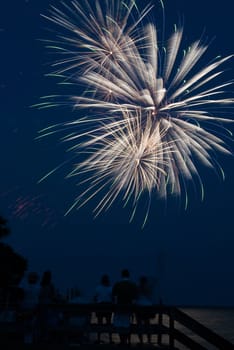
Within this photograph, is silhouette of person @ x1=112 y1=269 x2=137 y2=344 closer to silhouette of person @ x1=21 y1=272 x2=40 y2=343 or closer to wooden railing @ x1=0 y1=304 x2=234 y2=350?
wooden railing @ x1=0 y1=304 x2=234 y2=350

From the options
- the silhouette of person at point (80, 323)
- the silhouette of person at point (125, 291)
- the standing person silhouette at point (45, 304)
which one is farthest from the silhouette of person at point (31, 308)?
the silhouette of person at point (125, 291)

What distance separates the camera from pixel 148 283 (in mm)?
15141

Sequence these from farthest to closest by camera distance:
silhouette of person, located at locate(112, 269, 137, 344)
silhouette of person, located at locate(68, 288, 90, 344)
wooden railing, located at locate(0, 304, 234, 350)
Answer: silhouette of person, located at locate(112, 269, 137, 344) → silhouette of person, located at locate(68, 288, 90, 344) → wooden railing, located at locate(0, 304, 234, 350)

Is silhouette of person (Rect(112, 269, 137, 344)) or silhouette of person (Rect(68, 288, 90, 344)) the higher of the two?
silhouette of person (Rect(112, 269, 137, 344))

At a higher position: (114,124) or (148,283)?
(114,124)

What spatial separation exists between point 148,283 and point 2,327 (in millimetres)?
3833

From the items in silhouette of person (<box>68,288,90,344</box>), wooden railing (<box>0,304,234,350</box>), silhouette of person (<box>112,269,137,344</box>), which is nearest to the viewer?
wooden railing (<box>0,304,234,350</box>)

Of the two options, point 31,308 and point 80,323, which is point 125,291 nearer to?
point 80,323

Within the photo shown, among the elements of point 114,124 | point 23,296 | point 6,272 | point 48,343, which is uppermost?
point 114,124

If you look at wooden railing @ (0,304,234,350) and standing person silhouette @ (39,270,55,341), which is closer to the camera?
wooden railing @ (0,304,234,350)

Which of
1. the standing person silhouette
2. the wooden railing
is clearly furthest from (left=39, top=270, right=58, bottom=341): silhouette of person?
the wooden railing

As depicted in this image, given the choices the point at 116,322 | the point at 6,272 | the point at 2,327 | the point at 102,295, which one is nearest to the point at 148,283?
the point at 102,295

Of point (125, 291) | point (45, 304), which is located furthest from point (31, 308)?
point (125, 291)

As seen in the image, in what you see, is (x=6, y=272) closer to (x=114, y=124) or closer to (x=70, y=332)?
(x=114, y=124)
